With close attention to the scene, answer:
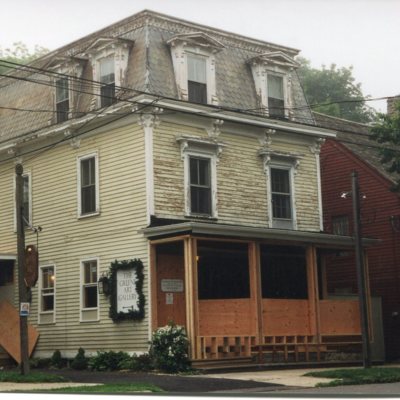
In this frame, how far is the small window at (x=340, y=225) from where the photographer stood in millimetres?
30442

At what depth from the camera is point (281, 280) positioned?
83.5ft

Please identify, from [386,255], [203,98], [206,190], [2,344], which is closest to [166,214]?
[206,190]

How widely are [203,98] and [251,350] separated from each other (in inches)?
275

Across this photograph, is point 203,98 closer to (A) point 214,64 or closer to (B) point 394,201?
(A) point 214,64

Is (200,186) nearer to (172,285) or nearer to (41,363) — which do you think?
(172,285)

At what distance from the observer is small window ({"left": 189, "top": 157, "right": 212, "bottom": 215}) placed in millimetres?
23125

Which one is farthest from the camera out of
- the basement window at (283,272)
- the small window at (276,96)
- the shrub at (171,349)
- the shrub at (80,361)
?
the small window at (276,96)

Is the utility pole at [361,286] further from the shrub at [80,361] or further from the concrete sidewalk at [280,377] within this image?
the shrub at [80,361]

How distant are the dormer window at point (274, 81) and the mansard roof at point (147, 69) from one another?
0.22ft

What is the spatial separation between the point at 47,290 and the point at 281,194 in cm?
736

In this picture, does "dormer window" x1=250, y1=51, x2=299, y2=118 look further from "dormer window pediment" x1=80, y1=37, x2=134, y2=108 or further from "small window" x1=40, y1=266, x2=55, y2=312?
"small window" x1=40, y1=266, x2=55, y2=312

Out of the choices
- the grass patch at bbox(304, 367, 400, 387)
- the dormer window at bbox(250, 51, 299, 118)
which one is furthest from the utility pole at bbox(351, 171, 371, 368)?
the dormer window at bbox(250, 51, 299, 118)

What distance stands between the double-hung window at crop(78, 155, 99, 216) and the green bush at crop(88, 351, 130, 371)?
409 centimetres

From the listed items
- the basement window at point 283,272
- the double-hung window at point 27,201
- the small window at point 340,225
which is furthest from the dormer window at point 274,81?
the double-hung window at point 27,201
